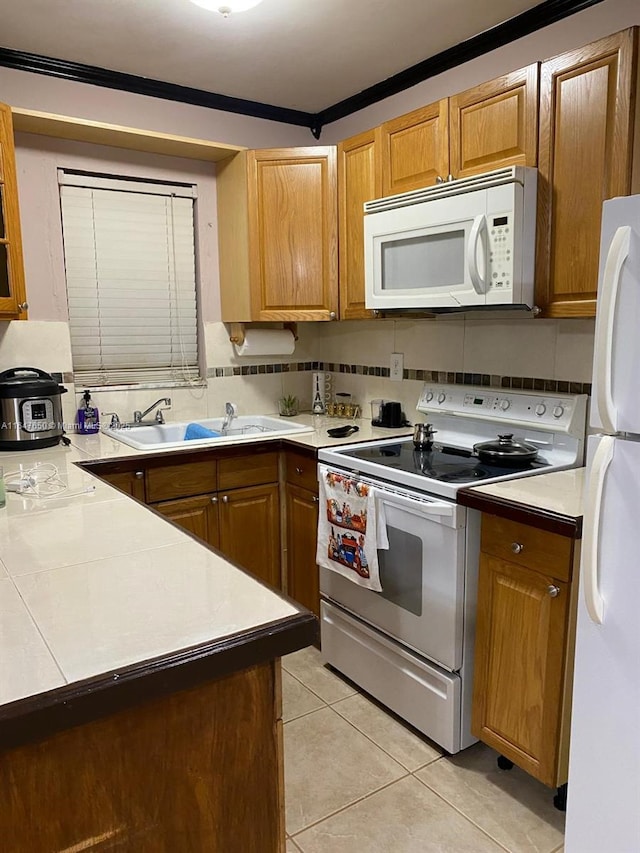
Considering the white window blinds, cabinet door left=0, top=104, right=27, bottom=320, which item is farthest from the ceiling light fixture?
the white window blinds

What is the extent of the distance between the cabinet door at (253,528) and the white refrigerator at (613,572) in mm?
1534

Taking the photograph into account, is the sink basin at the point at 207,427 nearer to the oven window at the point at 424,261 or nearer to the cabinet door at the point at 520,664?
the oven window at the point at 424,261

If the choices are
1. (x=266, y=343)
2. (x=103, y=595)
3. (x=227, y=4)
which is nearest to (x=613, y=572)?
(x=103, y=595)

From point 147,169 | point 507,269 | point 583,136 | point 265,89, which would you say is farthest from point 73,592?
point 265,89

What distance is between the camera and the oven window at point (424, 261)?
7.29ft

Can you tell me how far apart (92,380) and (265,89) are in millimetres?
1610

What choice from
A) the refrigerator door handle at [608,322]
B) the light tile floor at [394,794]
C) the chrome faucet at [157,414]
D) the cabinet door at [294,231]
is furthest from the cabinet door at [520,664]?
the chrome faucet at [157,414]

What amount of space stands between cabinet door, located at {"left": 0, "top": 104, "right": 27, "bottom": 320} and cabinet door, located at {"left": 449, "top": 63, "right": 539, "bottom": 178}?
5.41 ft

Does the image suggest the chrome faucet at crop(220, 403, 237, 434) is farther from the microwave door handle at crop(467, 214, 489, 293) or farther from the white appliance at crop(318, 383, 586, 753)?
the microwave door handle at crop(467, 214, 489, 293)

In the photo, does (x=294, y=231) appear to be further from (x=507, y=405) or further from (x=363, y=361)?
(x=507, y=405)

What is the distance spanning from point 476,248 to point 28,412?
1747 millimetres

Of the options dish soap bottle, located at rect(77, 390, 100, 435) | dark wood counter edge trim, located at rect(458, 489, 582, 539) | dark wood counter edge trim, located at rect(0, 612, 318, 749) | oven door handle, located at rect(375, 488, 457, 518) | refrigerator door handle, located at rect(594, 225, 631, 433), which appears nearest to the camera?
dark wood counter edge trim, located at rect(0, 612, 318, 749)

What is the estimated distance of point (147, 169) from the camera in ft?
10.0

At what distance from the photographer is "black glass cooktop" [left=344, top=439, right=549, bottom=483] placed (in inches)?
82.7
